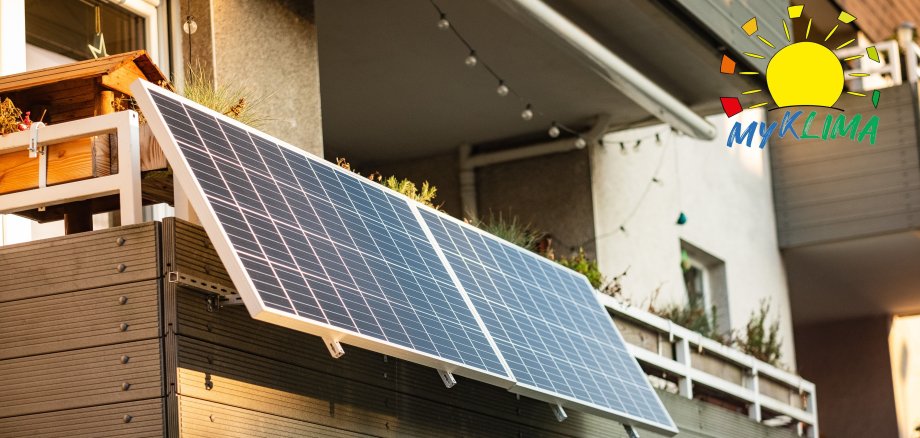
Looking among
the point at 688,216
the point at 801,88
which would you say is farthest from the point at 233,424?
the point at 688,216

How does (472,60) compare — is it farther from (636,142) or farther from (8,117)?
(8,117)

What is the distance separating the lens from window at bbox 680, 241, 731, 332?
1792cm

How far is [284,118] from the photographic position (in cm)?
902

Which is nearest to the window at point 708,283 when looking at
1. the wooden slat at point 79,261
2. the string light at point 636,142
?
the string light at point 636,142

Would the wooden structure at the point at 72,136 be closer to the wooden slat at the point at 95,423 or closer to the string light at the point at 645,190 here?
the wooden slat at the point at 95,423

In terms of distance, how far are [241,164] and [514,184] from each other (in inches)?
385

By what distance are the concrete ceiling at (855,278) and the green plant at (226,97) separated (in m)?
12.8

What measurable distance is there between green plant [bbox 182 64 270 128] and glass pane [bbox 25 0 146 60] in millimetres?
471

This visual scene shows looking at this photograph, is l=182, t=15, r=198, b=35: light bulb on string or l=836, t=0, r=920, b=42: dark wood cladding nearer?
l=182, t=15, r=198, b=35: light bulb on string

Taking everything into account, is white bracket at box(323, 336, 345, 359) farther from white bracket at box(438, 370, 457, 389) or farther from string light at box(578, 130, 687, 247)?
string light at box(578, 130, 687, 247)

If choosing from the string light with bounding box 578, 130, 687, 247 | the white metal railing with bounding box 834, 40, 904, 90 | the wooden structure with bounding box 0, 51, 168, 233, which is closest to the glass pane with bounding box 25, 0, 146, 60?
the wooden structure with bounding box 0, 51, 168, 233

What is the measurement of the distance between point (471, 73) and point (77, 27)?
5.74m

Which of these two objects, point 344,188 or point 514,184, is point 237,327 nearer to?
point 344,188

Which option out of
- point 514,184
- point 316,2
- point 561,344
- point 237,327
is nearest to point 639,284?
point 514,184
